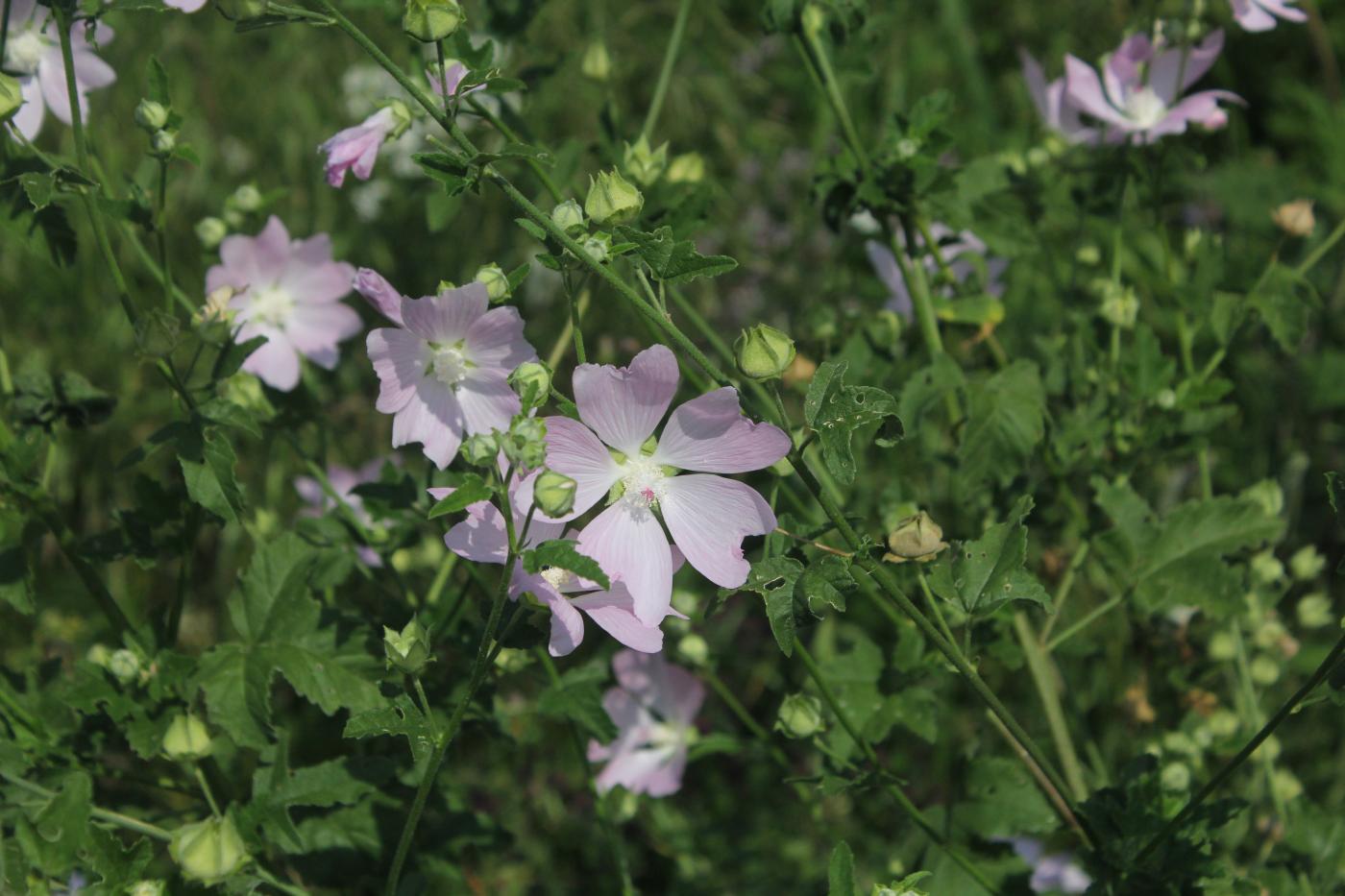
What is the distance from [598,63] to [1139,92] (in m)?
1.03

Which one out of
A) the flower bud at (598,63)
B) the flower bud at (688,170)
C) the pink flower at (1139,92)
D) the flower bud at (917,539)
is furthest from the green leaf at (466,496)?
the pink flower at (1139,92)

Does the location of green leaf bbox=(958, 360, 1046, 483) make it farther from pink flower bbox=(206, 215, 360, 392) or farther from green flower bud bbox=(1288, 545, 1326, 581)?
pink flower bbox=(206, 215, 360, 392)

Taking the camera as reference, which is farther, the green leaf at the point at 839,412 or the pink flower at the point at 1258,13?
the pink flower at the point at 1258,13

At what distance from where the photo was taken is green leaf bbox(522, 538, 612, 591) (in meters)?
1.31

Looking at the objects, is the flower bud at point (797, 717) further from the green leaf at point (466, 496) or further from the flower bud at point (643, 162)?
the flower bud at point (643, 162)

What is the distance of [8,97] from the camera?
1.71 metres

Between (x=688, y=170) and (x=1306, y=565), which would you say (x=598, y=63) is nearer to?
(x=688, y=170)

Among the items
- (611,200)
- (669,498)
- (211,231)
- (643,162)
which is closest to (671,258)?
(611,200)

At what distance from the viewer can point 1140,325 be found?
2.18 metres

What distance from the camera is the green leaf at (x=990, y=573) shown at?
1562mm

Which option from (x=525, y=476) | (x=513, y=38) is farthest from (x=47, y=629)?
(x=525, y=476)

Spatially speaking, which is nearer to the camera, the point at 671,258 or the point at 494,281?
the point at 671,258

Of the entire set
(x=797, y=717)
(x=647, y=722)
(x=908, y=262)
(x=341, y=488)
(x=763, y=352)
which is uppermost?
(x=763, y=352)

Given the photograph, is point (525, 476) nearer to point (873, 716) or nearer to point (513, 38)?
point (873, 716)
